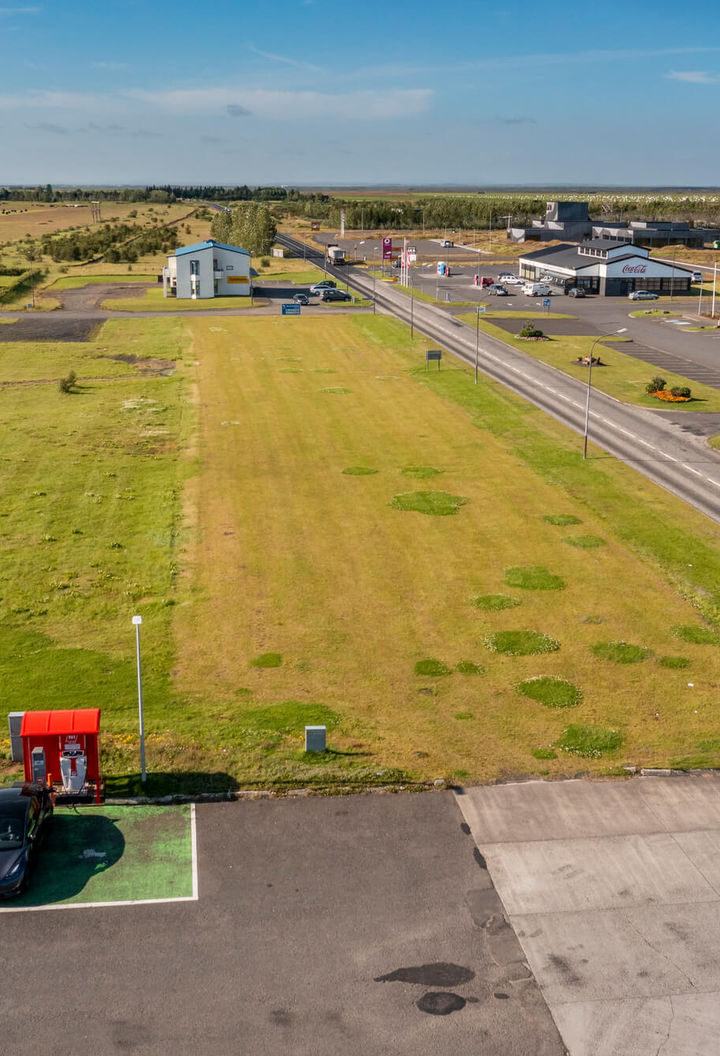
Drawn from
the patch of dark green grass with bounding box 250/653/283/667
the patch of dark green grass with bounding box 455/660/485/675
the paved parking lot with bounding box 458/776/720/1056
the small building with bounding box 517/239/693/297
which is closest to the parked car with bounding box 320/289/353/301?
the small building with bounding box 517/239/693/297

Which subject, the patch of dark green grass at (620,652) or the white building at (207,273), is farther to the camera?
the white building at (207,273)

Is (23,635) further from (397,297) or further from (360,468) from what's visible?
(397,297)

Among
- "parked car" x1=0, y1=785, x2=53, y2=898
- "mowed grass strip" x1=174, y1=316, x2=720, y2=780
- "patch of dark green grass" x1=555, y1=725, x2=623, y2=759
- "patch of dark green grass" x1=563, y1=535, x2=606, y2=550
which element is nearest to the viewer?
"parked car" x1=0, y1=785, x2=53, y2=898

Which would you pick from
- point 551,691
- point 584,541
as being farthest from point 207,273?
point 551,691

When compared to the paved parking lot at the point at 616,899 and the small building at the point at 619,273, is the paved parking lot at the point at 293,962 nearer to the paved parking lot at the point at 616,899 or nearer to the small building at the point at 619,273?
the paved parking lot at the point at 616,899

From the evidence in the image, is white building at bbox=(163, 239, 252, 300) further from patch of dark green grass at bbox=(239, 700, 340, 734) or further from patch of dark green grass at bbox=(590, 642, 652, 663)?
patch of dark green grass at bbox=(239, 700, 340, 734)

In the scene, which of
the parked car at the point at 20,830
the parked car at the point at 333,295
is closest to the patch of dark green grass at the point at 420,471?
the parked car at the point at 20,830
